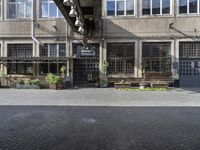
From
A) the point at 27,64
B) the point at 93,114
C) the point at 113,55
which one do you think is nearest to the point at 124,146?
the point at 93,114

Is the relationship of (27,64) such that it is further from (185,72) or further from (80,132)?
(80,132)

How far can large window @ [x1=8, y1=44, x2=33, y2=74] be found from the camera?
26438mm

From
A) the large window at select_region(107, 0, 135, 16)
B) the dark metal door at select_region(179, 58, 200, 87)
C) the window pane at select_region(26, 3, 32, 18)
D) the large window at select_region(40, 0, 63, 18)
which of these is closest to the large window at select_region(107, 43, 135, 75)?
the large window at select_region(107, 0, 135, 16)

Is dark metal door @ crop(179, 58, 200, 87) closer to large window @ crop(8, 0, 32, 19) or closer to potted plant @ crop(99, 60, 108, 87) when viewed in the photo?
potted plant @ crop(99, 60, 108, 87)

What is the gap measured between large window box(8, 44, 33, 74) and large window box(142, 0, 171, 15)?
992 centimetres

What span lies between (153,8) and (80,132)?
19.4m

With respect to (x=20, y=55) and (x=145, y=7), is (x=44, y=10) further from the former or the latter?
(x=145, y=7)

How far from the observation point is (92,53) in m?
25.9

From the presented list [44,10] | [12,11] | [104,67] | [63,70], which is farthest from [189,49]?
[12,11]

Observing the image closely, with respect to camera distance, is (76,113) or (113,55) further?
(113,55)

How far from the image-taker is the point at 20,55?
26.5 m

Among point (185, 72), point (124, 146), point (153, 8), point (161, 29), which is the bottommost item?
point (124, 146)

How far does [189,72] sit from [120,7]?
7.60 m

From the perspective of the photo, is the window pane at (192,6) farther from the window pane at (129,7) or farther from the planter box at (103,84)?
the planter box at (103,84)
